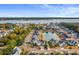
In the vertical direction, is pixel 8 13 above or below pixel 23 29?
above

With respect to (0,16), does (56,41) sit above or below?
below

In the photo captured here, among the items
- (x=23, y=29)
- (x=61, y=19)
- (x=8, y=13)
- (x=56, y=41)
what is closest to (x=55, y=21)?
(x=61, y=19)
